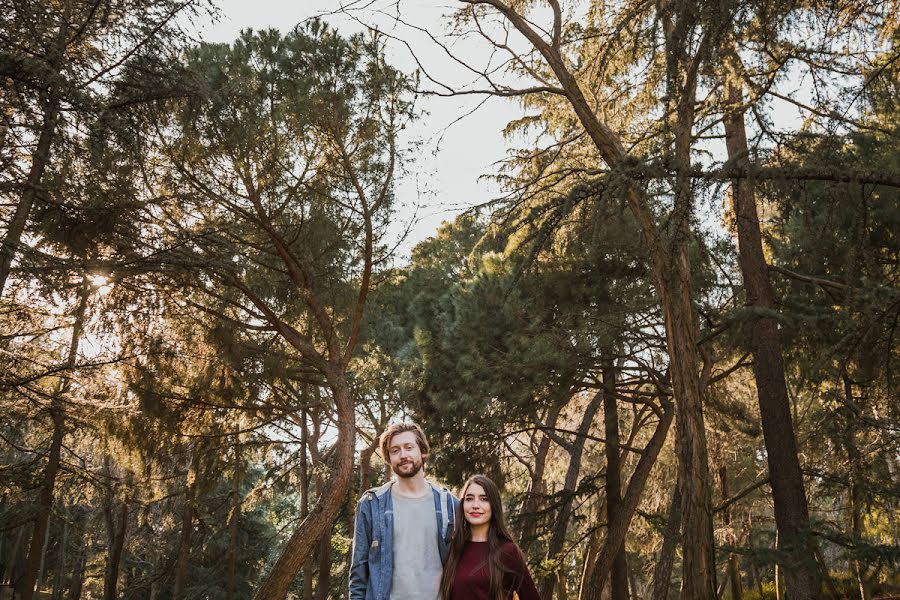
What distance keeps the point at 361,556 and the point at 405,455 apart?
0.44 m

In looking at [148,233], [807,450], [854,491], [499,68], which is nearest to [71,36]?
[148,233]

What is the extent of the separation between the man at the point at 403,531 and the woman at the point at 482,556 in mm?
80

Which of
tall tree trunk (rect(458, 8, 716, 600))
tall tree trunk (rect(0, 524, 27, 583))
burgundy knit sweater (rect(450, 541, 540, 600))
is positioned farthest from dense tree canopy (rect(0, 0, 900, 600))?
tall tree trunk (rect(0, 524, 27, 583))

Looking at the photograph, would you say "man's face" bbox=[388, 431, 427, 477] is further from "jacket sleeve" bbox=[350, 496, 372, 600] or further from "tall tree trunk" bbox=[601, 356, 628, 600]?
"tall tree trunk" bbox=[601, 356, 628, 600]

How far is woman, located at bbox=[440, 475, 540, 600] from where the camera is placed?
2.86 metres

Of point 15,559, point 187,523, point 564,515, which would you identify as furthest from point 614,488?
point 15,559

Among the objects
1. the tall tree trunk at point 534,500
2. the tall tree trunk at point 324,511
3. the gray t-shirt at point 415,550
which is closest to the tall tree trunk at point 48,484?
the tall tree trunk at point 324,511

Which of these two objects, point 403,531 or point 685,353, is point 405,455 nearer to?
point 403,531

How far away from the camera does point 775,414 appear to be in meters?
8.59

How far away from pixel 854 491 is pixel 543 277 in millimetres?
4537

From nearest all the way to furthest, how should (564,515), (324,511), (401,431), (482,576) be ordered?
1. (482,576)
2. (401,431)
3. (324,511)
4. (564,515)

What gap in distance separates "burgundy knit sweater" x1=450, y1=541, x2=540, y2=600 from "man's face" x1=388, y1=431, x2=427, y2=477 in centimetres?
37

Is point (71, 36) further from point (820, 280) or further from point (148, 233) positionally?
point (820, 280)

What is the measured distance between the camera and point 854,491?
859cm
